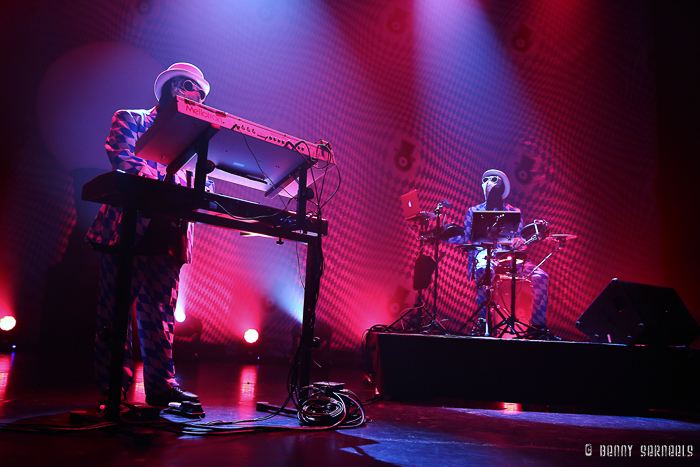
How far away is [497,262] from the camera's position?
4637 millimetres

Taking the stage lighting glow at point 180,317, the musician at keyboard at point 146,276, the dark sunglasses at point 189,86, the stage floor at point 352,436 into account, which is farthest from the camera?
the stage lighting glow at point 180,317

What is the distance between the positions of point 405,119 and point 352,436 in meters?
4.97

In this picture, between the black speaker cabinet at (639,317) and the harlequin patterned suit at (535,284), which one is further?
the harlequin patterned suit at (535,284)

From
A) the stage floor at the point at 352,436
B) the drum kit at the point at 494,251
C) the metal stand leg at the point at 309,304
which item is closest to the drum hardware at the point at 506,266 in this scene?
the drum kit at the point at 494,251

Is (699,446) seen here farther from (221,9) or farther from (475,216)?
(221,9)

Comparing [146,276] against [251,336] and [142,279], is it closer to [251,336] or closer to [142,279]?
[142,279]

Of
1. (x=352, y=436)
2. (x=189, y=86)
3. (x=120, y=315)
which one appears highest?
(x=189, y=86)

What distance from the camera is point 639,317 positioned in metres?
2.97

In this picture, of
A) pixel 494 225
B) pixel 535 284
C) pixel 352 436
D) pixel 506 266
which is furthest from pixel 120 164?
pixel 535 284

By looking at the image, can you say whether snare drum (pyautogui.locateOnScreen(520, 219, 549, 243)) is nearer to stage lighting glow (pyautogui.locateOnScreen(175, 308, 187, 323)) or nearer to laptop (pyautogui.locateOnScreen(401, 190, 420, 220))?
laptop (pyautogui.locateOnScreen(401, 190, 420, 220))

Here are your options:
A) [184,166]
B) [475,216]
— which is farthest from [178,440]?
[475,216]

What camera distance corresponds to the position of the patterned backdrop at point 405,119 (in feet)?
17.1

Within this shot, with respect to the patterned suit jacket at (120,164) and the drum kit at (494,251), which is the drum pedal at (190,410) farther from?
the drum kit at (494,251)

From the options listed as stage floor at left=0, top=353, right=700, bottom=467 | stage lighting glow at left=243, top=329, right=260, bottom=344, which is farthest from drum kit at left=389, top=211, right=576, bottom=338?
stage lighting glow at left=243, top=329, right=260, bottom=344
